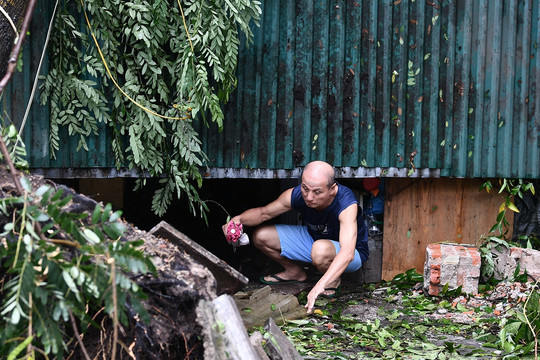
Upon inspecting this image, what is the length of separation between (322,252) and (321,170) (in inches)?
32.0

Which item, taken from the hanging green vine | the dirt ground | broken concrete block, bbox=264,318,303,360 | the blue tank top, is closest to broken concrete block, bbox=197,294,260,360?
the dirt ground

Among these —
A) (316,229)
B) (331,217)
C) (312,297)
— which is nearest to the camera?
(312,297)

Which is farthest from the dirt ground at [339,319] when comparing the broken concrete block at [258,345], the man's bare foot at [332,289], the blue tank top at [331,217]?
the broken concrete block at [258,345]

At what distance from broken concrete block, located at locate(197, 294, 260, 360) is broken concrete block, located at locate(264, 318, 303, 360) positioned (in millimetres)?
762

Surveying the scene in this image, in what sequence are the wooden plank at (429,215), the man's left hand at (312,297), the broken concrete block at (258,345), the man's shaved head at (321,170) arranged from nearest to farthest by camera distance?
the broken concrete block at (258,345) < the man's left hand at (312,297) < the man's shaved head at (321,170) < the wooden plank at (429,215)

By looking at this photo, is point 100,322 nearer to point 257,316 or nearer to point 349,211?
point 257,316

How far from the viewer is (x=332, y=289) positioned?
5922 millimetres

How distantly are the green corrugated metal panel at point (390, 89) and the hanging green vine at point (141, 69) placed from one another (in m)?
0.54

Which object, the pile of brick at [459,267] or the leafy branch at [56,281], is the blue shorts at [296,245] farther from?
the leafy branch at [56,281]

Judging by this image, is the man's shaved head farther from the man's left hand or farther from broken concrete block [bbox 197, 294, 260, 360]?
broken concrete block [bbox 197, 294, 260, 360]

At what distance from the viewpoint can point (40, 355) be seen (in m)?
2.50

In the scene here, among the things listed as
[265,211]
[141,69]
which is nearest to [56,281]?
[141,69]

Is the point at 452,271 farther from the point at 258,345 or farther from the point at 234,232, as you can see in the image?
the point at 258,345

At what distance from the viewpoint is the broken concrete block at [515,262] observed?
592 centimetres
